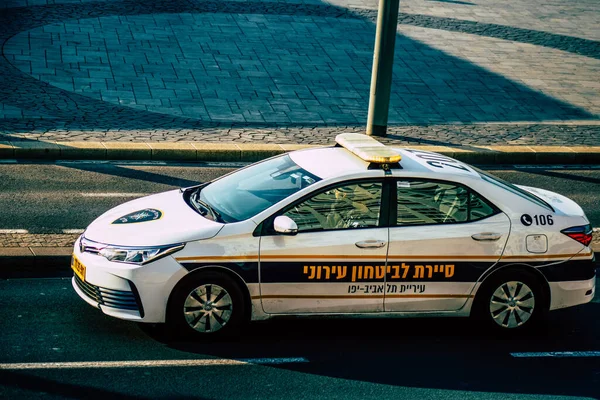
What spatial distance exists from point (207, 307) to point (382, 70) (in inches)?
358

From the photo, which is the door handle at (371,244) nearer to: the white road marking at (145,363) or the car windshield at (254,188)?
the car windshield at (254,188)

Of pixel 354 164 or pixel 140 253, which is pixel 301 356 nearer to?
→ pixel 140 253

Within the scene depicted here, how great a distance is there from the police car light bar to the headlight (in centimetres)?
186

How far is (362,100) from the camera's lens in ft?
60.6

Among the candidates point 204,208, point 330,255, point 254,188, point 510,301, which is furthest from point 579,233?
point 204,208

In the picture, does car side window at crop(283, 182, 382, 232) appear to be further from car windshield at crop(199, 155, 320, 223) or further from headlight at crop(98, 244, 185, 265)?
headlight at crop(98, 244, 185, 265)

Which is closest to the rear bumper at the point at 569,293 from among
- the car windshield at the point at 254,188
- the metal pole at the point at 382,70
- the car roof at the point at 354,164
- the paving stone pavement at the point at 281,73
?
the car roof at the point at 354,164

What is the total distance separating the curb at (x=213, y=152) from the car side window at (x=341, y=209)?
674 centimetres

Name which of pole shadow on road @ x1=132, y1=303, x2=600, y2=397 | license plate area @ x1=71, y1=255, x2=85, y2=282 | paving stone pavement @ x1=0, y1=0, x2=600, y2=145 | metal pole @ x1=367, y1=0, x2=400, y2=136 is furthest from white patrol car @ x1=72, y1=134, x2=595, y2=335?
metal pole @ x1=367, y1=0, x2=400, y2=136

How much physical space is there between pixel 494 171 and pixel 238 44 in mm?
8308

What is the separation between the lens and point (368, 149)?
8.83m

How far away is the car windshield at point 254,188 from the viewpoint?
329 inches

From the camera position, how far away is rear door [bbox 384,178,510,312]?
830 cm

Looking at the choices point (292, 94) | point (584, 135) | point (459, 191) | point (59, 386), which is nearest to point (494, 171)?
point (584, 135)
